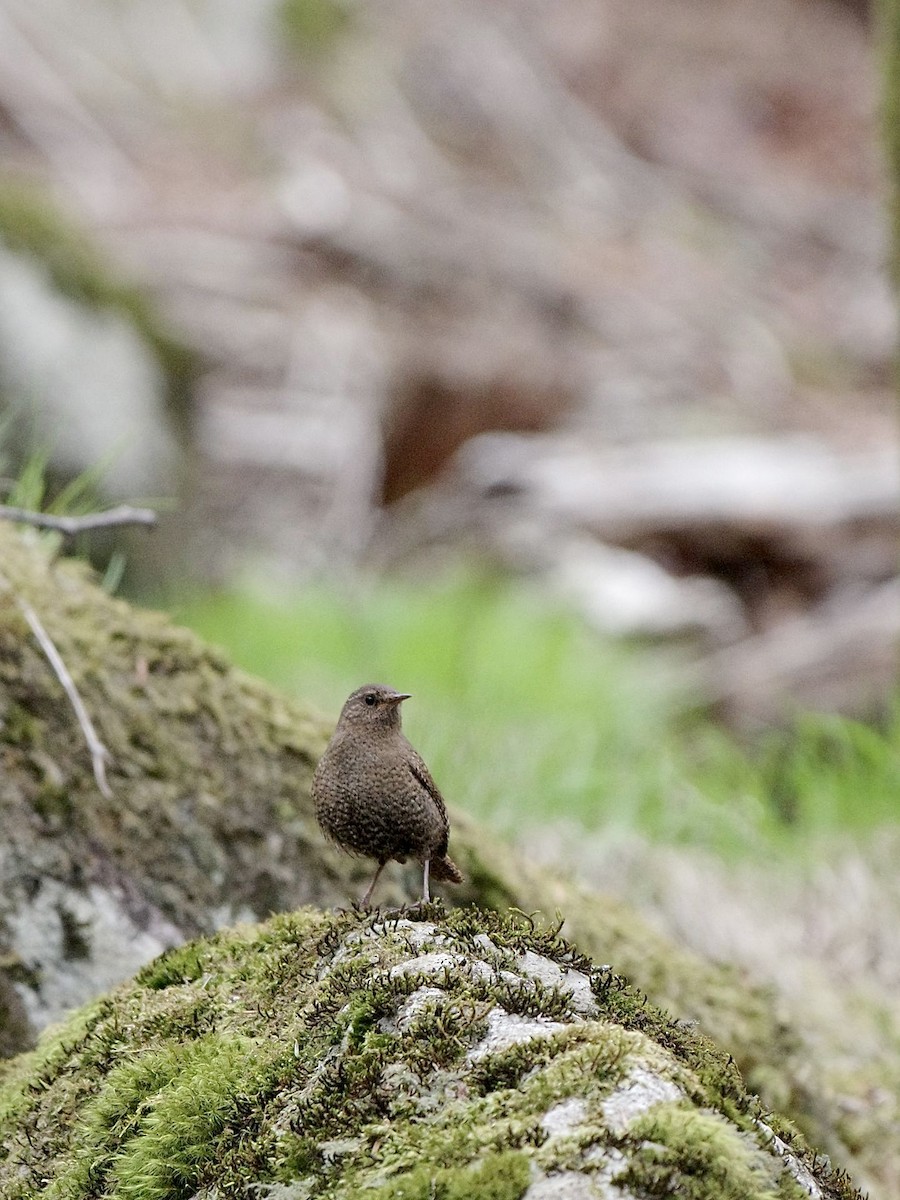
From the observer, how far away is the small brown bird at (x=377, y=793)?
8.23 feet

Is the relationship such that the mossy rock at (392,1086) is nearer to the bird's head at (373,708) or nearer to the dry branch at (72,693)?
the bird's head at (373,708)

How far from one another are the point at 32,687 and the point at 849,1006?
8.96ft

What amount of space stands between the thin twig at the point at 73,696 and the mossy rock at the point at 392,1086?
72cm

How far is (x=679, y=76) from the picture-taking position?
23906mm

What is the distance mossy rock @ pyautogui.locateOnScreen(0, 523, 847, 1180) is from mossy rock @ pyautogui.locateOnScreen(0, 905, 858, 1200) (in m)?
0.54

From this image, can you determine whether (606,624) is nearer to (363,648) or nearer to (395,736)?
(363,648)

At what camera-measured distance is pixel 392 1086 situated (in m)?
1.84

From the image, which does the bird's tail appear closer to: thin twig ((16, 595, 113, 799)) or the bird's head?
the bird's head

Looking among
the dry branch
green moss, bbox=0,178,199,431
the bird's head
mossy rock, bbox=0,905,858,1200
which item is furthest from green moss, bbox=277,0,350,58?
mossy rock, bbox=0,905,858,1200

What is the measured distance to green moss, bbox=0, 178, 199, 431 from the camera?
8.16m

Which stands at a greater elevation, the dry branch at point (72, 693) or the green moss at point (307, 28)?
the green moss at point (307, 28)

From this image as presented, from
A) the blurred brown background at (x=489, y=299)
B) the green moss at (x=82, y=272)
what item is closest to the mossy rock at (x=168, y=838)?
the blurred brown background at (x=489, y=299)

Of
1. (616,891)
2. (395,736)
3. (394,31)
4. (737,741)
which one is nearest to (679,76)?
(394,31)

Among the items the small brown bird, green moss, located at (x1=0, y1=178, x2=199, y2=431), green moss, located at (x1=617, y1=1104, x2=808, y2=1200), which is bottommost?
green moss, located at (x1=617, y1=1104, x2=808, y2=1200)
